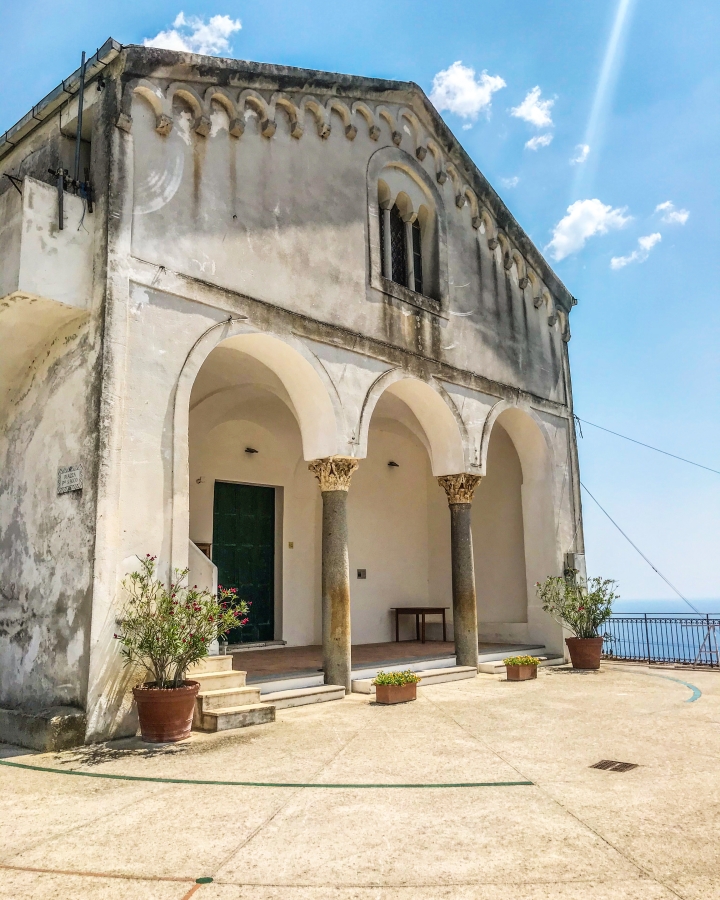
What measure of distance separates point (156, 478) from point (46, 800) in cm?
324

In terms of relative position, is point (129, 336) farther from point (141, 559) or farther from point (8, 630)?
point (8, 630)

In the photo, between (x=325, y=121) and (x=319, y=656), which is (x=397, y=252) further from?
(x=319, y=656)

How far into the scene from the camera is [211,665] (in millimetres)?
7781

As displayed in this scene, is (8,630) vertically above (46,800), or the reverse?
(8,630)

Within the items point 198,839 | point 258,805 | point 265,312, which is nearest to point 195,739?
point 258,805

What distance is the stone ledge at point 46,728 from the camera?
6.40 m

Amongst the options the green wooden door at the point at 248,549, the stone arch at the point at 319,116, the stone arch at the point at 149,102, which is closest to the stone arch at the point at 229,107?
the stone arch at the point at 149,102

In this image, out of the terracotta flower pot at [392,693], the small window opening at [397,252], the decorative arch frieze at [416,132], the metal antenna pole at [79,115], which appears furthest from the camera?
the decorative arch frieze at [416,132]

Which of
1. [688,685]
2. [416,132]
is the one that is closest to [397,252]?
[416,132]

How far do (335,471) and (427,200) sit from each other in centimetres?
512

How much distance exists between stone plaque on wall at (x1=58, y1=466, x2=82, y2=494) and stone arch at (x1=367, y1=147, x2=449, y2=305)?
5.54 meters

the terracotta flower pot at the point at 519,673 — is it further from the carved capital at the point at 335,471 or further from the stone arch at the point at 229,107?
the stone arch at the point at 229,107

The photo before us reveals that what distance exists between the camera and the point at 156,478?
749 centimetres

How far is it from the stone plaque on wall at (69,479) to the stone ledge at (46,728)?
78.9 inches
